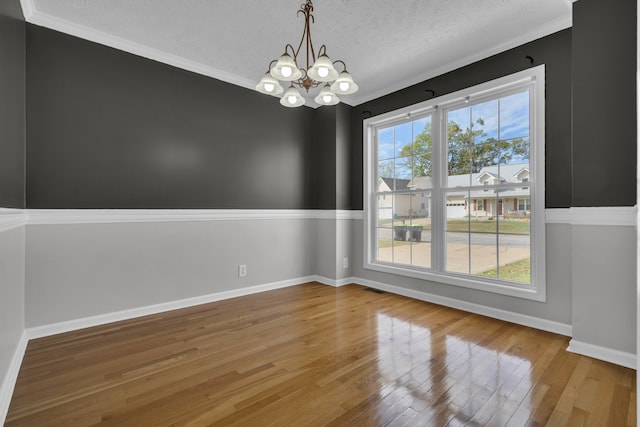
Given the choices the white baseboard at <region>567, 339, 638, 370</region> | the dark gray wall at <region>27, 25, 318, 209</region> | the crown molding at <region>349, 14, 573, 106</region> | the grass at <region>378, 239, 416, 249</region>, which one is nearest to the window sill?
the grass at <region>378, 239, 416, 249</region>

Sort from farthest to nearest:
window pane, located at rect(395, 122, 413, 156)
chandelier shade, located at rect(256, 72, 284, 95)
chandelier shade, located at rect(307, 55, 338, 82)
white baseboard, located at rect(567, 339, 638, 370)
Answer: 1. window pane, located at rect(395, 122, 413, 156)
2. chandelier shade, located at rect(256, 72, 284, 95)
3. white baseboard, located at rect(567, 339, 638, 370)
4. chandelier shade, located at rect(307, 55, 338, 82)

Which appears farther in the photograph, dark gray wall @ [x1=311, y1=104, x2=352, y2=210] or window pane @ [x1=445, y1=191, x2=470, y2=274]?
dark gray wall @ [x1=311, y1=104, x2=352, y2=210]

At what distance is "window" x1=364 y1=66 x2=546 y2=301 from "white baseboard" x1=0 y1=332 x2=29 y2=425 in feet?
11.4

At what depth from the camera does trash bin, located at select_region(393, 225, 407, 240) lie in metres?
3.94

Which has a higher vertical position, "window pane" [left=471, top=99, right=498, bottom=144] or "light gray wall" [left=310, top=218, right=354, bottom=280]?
"window pane" [left=471, top=99, right=498, bottom=144]

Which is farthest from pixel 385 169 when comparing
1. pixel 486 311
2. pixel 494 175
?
pixel 486 311

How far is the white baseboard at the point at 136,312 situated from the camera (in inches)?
102

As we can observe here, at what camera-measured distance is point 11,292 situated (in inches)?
77.7

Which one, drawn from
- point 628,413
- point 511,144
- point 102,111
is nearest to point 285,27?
point 102,111

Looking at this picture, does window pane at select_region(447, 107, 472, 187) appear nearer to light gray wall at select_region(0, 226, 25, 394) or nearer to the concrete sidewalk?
the concrete sidewalk

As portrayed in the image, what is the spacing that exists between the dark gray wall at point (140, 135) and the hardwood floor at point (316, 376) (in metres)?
1.28

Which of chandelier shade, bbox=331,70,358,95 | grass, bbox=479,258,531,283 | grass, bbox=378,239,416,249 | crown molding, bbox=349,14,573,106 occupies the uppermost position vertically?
crown molding, bbox=349,14,573,106

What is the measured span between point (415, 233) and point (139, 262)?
302cm

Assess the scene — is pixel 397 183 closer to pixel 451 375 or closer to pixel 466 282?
pixel 466 282
